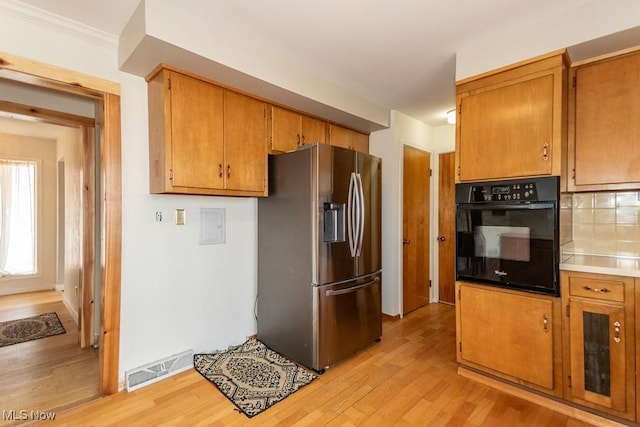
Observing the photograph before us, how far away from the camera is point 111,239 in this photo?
83.1 inches

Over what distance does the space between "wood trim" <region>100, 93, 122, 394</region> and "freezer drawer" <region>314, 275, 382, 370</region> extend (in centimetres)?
144

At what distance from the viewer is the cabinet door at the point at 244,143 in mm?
2393

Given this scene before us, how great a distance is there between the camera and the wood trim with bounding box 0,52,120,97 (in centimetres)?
177

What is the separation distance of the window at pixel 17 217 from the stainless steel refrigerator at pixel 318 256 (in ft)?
14.9

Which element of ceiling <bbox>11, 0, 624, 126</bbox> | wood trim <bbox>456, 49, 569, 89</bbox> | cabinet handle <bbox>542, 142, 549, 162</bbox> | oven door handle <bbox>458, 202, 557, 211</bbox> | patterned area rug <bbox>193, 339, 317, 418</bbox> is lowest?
patterned area rug <bbox>193, 339, 317, 418</bbox>

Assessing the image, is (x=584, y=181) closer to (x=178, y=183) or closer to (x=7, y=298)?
(x=178, y=183)

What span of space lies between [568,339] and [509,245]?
0.66m

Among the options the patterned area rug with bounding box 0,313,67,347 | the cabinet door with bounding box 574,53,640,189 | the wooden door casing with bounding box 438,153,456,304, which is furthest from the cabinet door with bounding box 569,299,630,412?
the patterned area rug with bounding box 0,313,67,347

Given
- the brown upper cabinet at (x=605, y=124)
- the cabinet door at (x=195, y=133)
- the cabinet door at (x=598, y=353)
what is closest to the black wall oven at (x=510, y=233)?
the cabinet door at (x=598, y=353)

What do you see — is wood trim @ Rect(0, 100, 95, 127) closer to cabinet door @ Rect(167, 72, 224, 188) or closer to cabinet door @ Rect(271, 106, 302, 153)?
cabinet door @ Rect(167, 72, 224, 188)

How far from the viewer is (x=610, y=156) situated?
1.97 metres

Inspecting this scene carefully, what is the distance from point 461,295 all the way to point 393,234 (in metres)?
1.37

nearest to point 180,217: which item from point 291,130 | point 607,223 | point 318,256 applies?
point 318,256

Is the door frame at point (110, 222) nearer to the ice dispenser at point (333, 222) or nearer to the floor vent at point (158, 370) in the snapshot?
the floor vent at point (158, 370)
